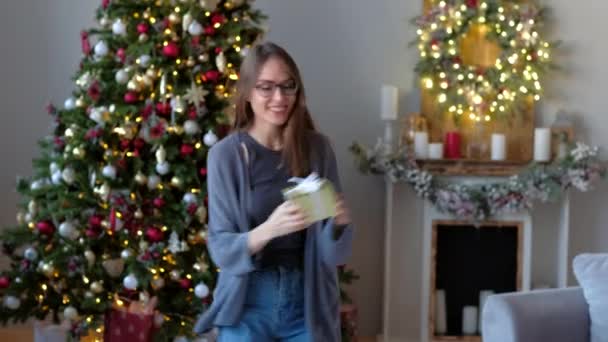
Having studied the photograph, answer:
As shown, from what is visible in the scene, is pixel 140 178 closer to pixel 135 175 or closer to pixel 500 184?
pixel 135 175

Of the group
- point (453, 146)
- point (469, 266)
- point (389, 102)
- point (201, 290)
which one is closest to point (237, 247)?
point (201, 290)

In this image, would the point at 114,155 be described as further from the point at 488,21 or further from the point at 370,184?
the point at 488,21

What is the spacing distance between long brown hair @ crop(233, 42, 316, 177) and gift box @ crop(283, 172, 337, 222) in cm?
12

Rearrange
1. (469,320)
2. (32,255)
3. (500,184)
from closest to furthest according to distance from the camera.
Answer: (32,255), (500,184), (469,320)

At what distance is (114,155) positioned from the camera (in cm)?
405

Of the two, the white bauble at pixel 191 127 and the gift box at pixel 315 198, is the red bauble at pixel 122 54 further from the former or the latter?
the gift box at pixel 315 198

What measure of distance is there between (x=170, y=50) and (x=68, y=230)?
889 mm

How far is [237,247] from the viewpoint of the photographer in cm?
207

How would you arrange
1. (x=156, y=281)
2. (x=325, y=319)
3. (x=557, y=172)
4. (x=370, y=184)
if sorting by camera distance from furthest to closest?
(x=370, y=184), (x=557, y=172), (x=156, y=281), (x=325, y=319)

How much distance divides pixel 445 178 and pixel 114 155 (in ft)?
5.86

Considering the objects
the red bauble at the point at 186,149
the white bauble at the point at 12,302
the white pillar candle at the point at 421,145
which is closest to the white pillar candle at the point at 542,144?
the white pillar candle at the point at 421,145

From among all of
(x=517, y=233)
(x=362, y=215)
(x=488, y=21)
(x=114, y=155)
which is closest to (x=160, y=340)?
(x=114, y=155)

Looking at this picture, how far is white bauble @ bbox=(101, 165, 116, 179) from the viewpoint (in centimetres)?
399

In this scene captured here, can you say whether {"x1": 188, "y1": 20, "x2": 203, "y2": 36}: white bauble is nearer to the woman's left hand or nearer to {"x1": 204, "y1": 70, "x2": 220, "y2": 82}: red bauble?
{"x1": 204, "y1": 70, "x2": 220, "y2": 82}: red bauble
